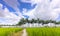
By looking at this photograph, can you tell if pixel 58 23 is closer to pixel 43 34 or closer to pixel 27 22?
pixel 27 22

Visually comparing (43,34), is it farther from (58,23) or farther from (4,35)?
(58,23)

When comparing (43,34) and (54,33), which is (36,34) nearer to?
(43,34)

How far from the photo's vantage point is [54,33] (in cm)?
2888

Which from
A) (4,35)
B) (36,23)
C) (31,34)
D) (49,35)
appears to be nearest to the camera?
(4,35)

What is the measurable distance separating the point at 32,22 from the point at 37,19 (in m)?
2.75

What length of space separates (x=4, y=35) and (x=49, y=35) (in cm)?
692

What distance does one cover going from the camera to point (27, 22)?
298 ft

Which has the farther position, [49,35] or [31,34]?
[31,34]

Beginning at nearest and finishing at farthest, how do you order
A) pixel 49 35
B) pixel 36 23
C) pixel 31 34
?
pixel 49 35
pixel 31 34
pixel 36 23

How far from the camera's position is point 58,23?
9131cm

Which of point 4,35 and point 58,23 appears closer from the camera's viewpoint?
point 4,35

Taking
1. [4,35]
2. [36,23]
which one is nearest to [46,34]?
[4,35]

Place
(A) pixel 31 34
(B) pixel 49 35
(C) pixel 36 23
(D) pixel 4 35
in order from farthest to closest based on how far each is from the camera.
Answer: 1. (C) pixel 36 23
2. (A) pixel 31 34
3. (B) pixel 49 35
4. (D) pixel 4 35

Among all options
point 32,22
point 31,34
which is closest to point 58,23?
point 32,22
